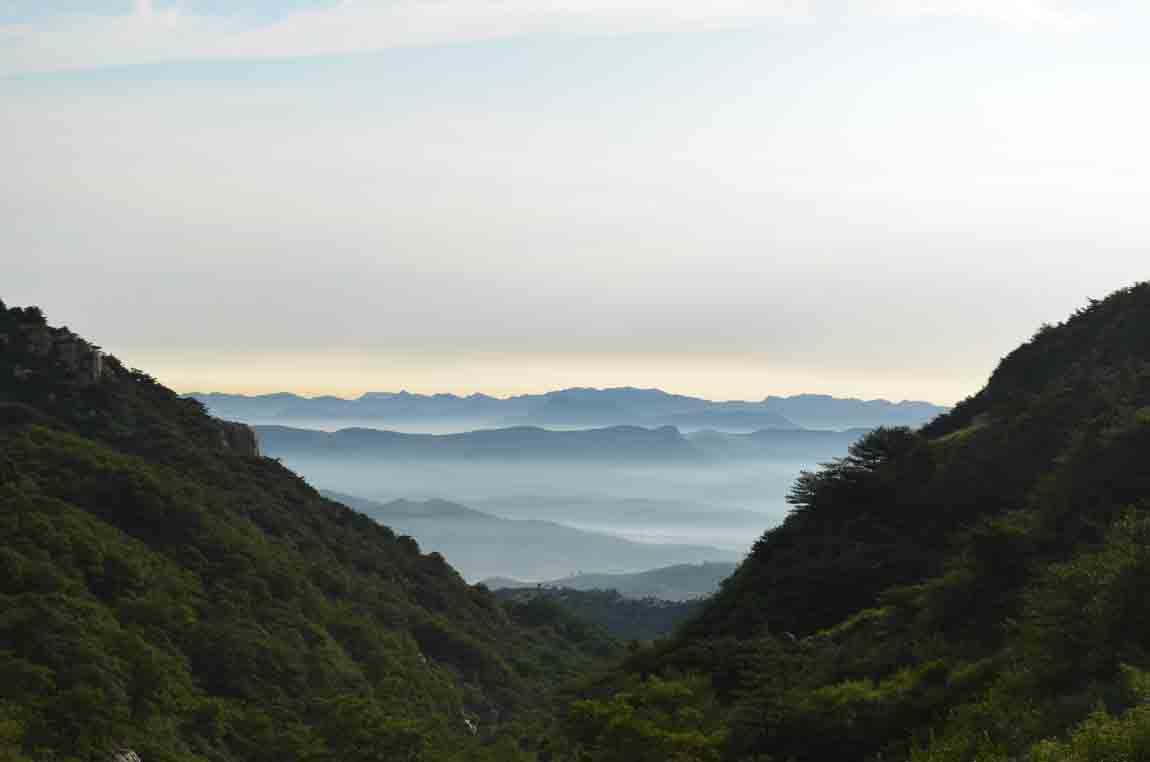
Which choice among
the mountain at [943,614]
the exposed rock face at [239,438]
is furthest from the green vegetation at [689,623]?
the exposed rock face at [239,438]

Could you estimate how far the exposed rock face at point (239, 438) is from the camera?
343ft

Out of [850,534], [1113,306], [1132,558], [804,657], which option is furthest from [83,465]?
[1113,306]

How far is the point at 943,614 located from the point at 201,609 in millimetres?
40385

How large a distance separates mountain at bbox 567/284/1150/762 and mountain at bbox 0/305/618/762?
997cm

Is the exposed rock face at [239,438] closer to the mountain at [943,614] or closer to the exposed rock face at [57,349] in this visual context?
the exposed rock face at [57,349]

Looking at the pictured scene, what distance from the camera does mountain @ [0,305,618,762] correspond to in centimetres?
4319

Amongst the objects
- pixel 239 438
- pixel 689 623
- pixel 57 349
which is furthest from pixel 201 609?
pixel 239 438

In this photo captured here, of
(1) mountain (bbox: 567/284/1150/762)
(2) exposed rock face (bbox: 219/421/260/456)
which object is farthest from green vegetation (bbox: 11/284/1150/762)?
(2) exposed rock face (bbox: 219/421/260/456)

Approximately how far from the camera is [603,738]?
A: 103 ft

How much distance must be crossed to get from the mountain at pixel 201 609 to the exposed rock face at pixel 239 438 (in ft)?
0.82

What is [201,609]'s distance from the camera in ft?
197

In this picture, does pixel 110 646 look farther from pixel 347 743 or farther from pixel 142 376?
pixel 142 376

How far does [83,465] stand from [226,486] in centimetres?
2145

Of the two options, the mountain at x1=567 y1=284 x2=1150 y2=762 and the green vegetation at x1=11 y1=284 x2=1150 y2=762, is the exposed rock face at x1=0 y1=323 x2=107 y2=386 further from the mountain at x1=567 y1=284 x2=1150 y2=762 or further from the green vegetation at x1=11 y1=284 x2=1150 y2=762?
the mountain at x1=567 y1=284 x2=1150 y2=762
